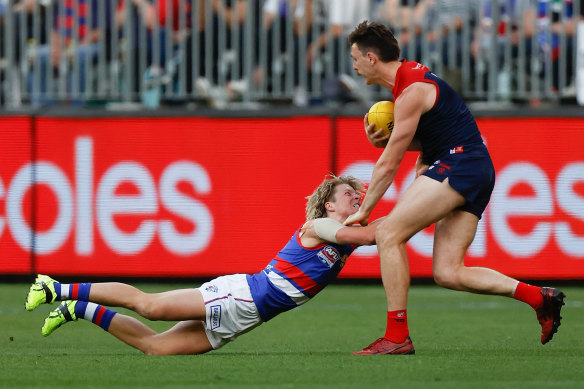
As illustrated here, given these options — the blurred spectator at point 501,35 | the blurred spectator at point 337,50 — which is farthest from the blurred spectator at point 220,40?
the blurred spectator at point 501,35

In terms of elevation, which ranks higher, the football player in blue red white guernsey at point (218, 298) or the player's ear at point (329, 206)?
the player's ear at point (329, 206)

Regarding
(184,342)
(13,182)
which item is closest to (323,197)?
(184,342)

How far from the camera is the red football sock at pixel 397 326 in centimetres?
738

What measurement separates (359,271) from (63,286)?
564 cm

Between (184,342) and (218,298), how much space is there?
47 centimetres

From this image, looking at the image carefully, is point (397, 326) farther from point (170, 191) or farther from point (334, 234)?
point (170, 191)

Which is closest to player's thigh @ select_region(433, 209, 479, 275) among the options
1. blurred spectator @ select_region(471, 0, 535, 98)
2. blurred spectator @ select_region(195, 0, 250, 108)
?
blurred spectator @ select_region(471, 0, 535, 98)

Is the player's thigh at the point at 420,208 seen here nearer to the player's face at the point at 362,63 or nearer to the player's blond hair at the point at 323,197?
the player's blond hair at the point at 323,197

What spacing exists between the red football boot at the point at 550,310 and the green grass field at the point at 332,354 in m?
0.18

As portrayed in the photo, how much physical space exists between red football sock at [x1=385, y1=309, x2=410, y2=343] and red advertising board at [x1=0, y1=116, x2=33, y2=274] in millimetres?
6502

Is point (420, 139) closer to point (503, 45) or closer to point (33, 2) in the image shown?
point (503, 45)

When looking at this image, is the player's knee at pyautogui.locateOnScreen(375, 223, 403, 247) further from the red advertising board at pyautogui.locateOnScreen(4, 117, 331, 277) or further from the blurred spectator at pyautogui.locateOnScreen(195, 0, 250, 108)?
the blurred spectator at pyautogui.locateOnScreen(195, 0, 250, 108)

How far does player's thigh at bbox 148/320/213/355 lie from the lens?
25.4 feet

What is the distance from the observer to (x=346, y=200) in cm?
789
